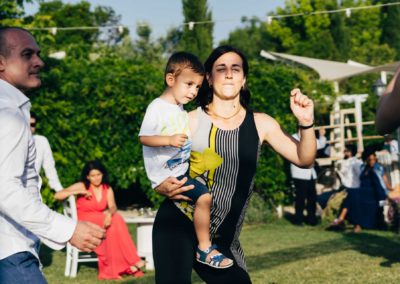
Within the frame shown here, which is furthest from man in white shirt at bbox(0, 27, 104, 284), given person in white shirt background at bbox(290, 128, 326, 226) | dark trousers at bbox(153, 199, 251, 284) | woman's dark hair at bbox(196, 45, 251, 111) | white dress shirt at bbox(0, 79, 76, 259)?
person in white shirt background at bbox(290, 128, 326, 226)

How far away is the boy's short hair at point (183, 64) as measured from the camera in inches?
195

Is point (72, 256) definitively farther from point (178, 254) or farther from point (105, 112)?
point (178, 254)

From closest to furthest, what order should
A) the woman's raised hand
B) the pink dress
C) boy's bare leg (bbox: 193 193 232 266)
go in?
the woman's raised hand
boy's bare leg (bbox: 193 193 232 266)
the pink dress

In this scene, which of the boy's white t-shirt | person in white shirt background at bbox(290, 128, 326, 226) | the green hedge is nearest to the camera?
the boy's white t-shirt

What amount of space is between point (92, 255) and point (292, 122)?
669cm

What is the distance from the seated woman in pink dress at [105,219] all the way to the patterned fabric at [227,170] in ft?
19.1

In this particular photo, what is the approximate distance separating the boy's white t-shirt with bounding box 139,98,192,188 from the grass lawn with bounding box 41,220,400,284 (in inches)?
184

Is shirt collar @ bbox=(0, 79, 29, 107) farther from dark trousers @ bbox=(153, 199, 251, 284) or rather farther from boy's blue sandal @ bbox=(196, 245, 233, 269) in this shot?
boy's blue sandal @ bbox=(196, 245, 233, 269)

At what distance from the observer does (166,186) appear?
465 centimetres

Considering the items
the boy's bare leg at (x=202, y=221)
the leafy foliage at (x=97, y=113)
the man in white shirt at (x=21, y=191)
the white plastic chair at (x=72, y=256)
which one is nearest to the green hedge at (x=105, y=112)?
the leafy foliage at (x=97, y=113)

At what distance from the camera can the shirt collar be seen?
3.47 m

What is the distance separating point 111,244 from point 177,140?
6.20m

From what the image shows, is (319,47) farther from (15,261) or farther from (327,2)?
(15,261)

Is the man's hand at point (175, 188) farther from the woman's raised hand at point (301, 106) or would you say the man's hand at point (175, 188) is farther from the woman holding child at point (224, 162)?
the woman's raised hand at point (301, 106)
